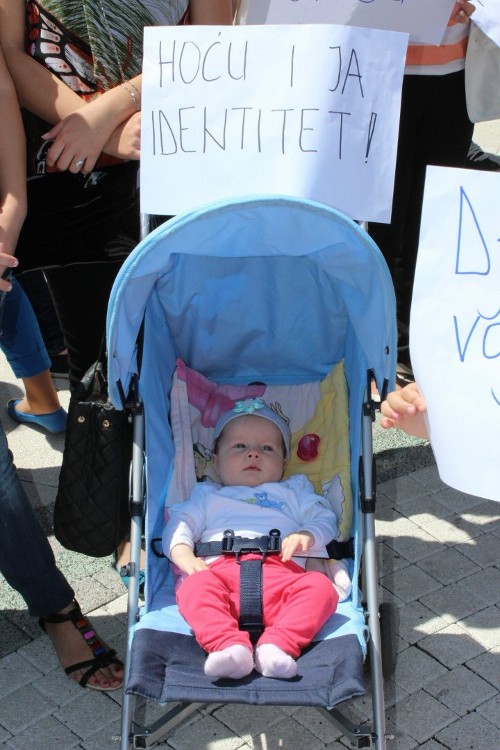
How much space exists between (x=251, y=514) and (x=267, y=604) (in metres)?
0.37

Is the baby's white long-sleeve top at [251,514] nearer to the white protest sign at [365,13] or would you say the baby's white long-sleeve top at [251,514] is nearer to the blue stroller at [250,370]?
the blue stroller at [250,370]

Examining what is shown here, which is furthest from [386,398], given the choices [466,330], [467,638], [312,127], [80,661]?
[80,661]

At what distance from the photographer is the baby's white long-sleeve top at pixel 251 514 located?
2.95 metres

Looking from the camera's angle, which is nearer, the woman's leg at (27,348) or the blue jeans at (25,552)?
→ the blue jeans at (25,552)

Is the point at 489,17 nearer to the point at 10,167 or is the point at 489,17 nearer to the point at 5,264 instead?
the point at 10,167

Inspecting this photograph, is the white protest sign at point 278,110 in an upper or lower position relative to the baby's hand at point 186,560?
upper

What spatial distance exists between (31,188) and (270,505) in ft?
4.15

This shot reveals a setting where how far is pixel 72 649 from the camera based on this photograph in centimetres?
311

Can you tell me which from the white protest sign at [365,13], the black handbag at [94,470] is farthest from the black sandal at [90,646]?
the white protest sign at [365,13]

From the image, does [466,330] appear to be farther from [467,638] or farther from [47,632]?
[47,632]

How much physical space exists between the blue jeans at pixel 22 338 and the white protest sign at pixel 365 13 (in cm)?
148

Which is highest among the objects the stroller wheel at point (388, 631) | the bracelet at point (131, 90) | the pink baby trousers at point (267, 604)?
the bracelet at point (131, 90)

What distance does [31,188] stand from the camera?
3.12 metres

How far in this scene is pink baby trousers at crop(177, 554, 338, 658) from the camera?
258 centimetres
